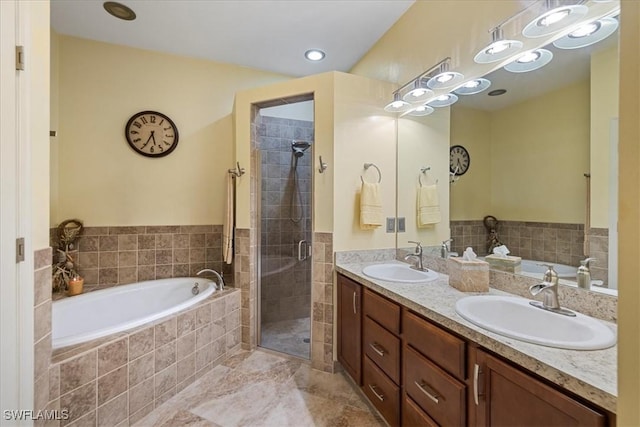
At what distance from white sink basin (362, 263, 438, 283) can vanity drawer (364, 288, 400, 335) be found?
165mm

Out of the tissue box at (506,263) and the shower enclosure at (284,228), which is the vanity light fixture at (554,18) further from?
the shower enclosure at (284,228)

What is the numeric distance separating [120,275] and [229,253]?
1070 mm

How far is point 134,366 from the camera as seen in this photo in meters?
1.73

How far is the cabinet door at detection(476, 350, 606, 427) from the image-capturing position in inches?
29.2

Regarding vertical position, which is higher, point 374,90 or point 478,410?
point 374,90

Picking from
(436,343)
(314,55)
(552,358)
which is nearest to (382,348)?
(436,343)

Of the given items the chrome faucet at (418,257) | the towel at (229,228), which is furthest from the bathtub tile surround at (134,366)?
the chrome faucet at (418,257)

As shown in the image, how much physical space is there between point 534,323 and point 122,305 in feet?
9.75

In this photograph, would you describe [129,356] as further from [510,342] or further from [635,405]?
[635,405]

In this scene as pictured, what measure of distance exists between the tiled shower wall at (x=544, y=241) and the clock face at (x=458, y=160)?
0.36 metres

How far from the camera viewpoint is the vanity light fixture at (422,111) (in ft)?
7.12

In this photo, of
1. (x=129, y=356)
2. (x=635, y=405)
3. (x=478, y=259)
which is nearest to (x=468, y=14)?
(x=478, y=259)

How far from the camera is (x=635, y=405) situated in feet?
1.81

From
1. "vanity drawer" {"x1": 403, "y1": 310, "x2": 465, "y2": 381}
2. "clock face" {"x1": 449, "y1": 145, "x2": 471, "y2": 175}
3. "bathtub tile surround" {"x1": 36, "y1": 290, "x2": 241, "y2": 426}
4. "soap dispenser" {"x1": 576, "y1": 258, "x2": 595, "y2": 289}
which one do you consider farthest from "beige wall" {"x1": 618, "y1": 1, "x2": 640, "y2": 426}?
"bathtub tile surround" {"x1": 36, "y1": 290, "x2": 241, "y2": 426}
